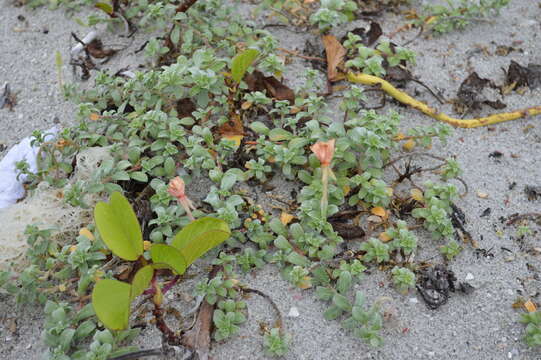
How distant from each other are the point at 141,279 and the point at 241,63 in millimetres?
1207

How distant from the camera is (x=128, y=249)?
190 centimetres

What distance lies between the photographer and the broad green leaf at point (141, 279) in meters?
1.78

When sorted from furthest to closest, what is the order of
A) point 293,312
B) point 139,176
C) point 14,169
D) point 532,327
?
point 14,169 < point 139,176 < point 293,312 < point 532,327

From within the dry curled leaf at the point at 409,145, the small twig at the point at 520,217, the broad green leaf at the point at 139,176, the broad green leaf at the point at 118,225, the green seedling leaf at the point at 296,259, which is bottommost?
the small twig at the point at 520,217

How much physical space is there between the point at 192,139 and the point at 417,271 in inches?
42.7

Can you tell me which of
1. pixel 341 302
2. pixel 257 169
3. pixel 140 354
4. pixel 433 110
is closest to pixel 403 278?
pixel 341 302

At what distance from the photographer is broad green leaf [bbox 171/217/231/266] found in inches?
75.5

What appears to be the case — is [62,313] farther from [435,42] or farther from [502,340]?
[435,42]

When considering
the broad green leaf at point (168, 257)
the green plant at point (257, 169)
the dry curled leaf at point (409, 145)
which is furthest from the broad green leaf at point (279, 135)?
the broad green leaf at point (168, 257)

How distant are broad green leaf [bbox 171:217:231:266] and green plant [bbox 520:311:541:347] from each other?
112 cm

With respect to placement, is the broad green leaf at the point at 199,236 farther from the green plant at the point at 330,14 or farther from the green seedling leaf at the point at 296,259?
the green plant at the point at 330,14

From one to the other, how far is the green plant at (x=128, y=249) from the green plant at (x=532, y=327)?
1.13 m

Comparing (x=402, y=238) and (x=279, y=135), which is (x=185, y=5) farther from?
(x=402, y=238)

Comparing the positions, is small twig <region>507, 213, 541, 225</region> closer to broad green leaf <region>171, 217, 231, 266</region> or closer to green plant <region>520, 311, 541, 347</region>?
green plant <region>520, 311, 541, 347</region>
